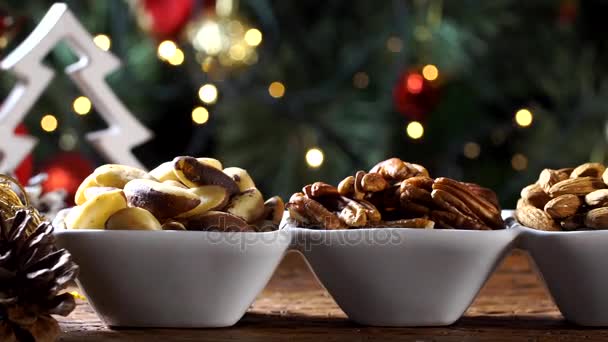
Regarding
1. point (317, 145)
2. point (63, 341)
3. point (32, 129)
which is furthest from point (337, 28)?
point (63, 341)

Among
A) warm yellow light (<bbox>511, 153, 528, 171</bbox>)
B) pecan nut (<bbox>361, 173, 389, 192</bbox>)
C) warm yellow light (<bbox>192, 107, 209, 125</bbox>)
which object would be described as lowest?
warm yellow light (<bbox>511, 153, 528, 171</bbox>)

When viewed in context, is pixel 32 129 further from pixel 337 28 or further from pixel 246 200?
pixel 246 200

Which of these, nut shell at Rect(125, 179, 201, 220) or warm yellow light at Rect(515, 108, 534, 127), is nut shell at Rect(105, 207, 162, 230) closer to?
nut shell at Rect(125, 179, 201, 220)

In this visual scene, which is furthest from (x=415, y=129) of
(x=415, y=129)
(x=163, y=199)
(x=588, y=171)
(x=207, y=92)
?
(x=163, y=199)

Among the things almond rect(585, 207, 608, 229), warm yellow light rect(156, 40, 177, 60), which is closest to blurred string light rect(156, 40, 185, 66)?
warm yellow light rect(156, 40, 177, 60)

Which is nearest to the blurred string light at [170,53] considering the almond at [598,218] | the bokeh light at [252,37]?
the bokeh light at [252,37]

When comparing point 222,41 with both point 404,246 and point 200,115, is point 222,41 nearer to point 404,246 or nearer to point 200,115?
point 200,115
